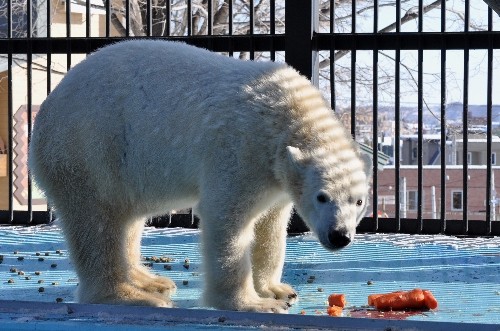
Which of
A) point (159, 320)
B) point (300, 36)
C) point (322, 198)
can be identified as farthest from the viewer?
point (300, 36)

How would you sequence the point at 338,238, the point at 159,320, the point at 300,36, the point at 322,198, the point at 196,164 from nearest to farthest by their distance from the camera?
the point at 159,320, the point at 338,238, the point at 322,198, the point at 196,164, the point at 300,36

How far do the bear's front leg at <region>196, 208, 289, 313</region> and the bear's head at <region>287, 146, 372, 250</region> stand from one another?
25cm

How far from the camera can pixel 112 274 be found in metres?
3.54

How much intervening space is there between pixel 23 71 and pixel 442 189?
1169 cm

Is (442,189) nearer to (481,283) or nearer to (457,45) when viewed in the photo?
(457,45)

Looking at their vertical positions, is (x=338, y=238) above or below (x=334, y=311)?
above

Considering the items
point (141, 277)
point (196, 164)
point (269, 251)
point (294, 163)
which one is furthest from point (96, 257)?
point (294, 163)

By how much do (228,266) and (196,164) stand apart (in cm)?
43

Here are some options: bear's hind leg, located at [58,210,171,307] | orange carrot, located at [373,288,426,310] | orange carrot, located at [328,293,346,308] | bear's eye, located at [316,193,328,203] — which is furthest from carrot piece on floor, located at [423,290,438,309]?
bear's hind leg, located at [58,210,171,307]

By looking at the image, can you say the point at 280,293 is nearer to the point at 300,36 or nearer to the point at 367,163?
the point at 367,163

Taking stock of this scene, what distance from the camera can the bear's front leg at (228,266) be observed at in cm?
329

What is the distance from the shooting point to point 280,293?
364 centimetres

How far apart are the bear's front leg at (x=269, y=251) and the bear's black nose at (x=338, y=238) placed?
0.63m

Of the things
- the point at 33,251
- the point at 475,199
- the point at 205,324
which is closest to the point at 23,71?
the point at 33,251
